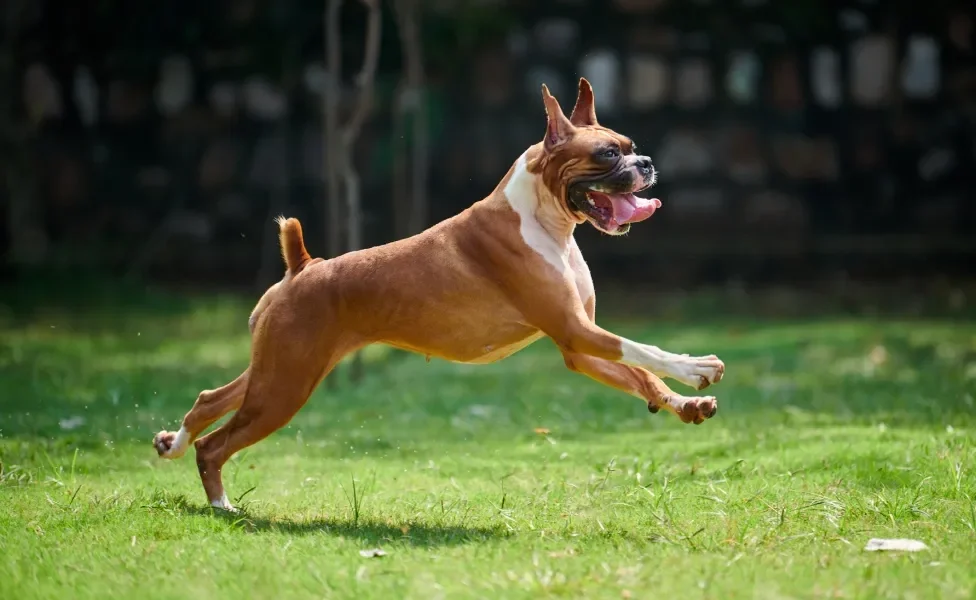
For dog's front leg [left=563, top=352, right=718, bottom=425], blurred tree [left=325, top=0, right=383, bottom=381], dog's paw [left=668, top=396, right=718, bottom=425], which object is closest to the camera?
dog's paw [left=668, top=396, right=718, bottom=425]

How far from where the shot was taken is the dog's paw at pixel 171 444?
20.2 ft

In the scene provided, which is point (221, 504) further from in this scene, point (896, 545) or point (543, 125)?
point (543, 125)

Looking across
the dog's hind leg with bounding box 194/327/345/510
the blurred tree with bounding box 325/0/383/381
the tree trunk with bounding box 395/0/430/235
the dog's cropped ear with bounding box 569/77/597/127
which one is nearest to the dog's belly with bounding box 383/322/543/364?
the dog's hind leg with bounding box 194/327/345/510

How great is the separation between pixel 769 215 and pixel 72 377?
337 inches

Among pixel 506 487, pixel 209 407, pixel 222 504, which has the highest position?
pixel 209 407

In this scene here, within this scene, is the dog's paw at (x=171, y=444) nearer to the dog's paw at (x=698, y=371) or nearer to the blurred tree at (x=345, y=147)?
Answer: the dog's paw at (x=698, y=371)

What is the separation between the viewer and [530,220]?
5734 millimetres

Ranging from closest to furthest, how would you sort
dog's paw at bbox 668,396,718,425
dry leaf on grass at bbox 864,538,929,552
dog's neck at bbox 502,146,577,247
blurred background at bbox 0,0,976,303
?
dry leaf on grass at bbox 864,538,929,552, dog's paw at bbox 668,396,718,425, dog's neck at bbox 502,146,577,247, blurred background at bbox 0,0,976,303

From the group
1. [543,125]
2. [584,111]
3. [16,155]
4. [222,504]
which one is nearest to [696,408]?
[584,111]

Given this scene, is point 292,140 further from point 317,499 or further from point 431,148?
point 317,499

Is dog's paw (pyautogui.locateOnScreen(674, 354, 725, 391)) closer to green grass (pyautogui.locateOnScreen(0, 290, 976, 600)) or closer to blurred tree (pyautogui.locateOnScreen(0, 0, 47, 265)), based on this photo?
green grass (pyautogui.locateOnScreen(0, 290, 976, 600))

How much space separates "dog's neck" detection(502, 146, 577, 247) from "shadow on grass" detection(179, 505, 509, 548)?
1230 millimetres

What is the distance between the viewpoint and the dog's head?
5645 millimetres

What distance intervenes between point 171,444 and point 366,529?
46.6 inches
